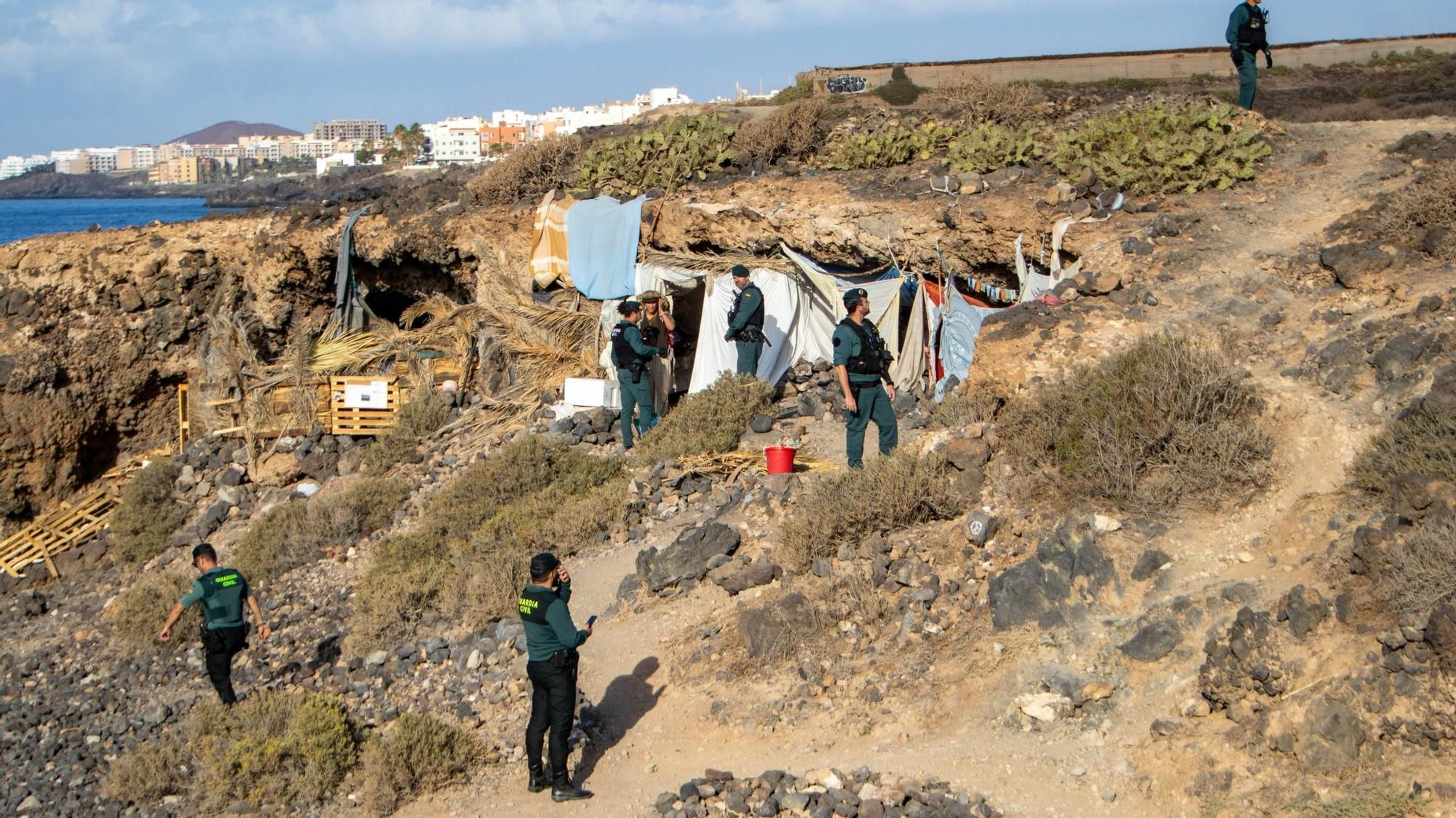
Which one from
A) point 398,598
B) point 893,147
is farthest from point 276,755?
point 893,147

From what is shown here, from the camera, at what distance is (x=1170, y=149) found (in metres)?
11.0

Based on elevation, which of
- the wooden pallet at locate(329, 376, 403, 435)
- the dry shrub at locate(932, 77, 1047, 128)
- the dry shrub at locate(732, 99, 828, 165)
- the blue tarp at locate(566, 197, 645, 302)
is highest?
the dry shrub at locate(932, 77, 1047, 128)

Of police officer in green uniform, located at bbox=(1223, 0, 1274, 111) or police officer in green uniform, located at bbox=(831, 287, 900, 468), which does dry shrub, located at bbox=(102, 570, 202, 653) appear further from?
police officer in green uniform, located at bbox=(1223, 0, 1274, 111)

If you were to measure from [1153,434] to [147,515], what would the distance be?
431 inches

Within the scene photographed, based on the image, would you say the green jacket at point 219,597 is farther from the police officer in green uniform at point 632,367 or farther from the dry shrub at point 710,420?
the police officer in green uniform at point 632,367

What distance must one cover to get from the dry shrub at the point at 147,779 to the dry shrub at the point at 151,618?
2.69 m

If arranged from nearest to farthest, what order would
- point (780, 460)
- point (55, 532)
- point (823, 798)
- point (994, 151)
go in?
point (823, 798)
point (780, 460)
point (994, 151)
point (55, 532)

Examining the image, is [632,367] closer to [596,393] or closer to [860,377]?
[596,393]

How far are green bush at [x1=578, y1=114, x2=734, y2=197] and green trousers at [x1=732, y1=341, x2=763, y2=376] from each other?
9.95ft

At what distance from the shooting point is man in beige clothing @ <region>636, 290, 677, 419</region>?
1180cm

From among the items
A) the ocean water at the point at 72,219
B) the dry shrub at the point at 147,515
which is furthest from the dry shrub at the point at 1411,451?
the ocean water at the point at 72,219

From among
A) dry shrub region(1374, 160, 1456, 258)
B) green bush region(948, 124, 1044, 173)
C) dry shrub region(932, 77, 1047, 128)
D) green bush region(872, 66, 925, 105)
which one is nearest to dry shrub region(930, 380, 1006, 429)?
dry shrub region(1374, 160, 1456, 258)

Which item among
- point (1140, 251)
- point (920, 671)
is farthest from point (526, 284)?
point (920, 671)

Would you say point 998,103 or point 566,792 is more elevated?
point 998,103
